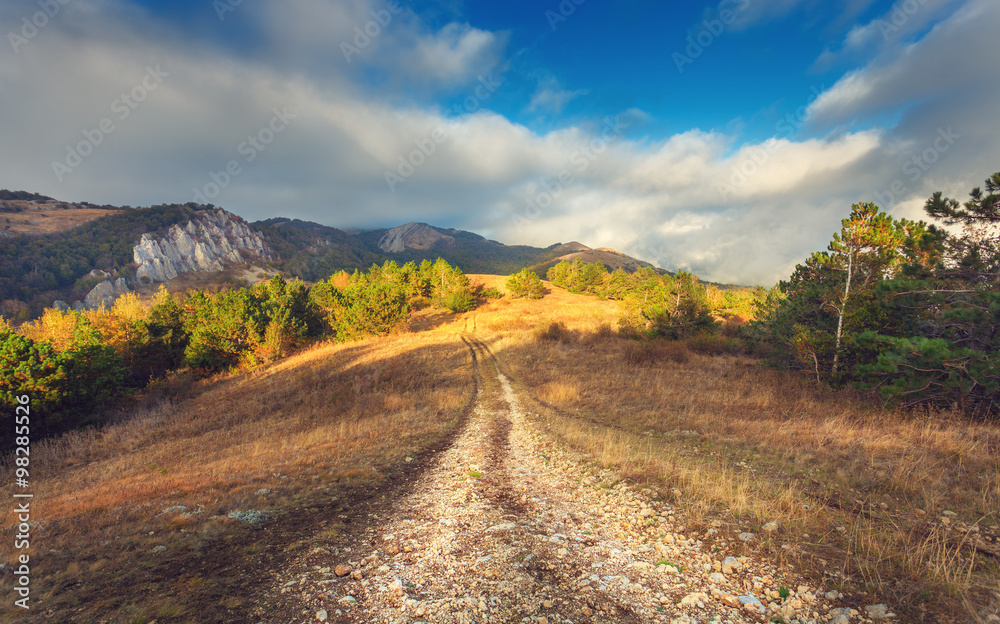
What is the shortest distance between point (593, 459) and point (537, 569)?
4.78 metres

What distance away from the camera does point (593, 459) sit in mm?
8906

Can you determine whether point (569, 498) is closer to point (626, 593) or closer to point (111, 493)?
point (626, 593)

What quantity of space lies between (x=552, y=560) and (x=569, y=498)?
89.4 inches

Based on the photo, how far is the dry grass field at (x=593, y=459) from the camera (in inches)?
156

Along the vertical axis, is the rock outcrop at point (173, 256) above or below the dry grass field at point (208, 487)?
above

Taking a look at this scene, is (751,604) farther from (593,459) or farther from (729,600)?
(593,459)

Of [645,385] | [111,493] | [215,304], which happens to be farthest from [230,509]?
[215,304]

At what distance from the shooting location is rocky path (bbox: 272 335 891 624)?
372 cm

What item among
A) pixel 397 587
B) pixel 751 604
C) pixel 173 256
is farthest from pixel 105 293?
pixel 751 604

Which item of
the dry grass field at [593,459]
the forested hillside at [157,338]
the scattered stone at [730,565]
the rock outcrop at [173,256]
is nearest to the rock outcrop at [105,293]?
the rock outcrop at [173,256]

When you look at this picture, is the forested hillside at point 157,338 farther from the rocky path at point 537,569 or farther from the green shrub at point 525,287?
the green shrub at point 525,287

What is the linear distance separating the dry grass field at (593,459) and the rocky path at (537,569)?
518mm

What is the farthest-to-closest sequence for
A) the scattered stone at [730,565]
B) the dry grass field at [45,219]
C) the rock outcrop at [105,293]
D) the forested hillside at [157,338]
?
1. the dry grass field at [45,219]
2. the rock outcrop at [105,293]
3. the forested hillside at [157,338]
4. the scattered stone at [730,565]
